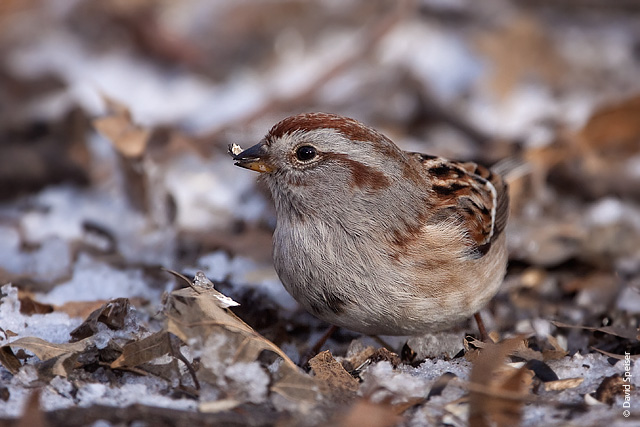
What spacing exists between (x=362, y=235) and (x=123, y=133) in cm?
215

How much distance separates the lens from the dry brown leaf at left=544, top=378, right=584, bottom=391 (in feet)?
10.2

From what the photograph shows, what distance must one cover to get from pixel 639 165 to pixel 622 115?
414 millimetres

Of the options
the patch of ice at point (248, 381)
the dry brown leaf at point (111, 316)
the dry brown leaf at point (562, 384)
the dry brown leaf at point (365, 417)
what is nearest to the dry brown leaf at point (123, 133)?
the dry brown leaf at point (111, 316)

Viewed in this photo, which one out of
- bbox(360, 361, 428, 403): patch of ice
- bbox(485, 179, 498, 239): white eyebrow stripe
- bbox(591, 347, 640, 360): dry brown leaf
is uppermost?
bbox(485, 179, 498, 239): white eyebrow stripe

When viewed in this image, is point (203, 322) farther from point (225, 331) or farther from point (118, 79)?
point (118, 79)

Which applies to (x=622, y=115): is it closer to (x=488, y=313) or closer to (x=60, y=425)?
(x=488, y=313)

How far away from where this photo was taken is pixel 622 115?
6043 mm

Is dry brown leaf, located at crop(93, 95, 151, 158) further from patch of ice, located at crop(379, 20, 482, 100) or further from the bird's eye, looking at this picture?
patch of ice, located at crop(379, 20, 482, 100)

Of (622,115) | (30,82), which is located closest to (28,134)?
(30,82)

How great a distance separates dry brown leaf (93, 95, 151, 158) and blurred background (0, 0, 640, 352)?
1 centimetres

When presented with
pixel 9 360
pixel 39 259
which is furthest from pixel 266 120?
pixel 9 360

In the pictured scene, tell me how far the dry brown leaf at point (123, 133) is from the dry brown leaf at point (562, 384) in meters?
2.98

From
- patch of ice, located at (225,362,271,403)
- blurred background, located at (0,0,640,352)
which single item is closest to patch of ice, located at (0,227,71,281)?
blurred background, located at (0,0,640,352)

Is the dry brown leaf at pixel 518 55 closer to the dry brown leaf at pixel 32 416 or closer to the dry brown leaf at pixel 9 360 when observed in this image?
the dry brown leaf at pixel 9 360
